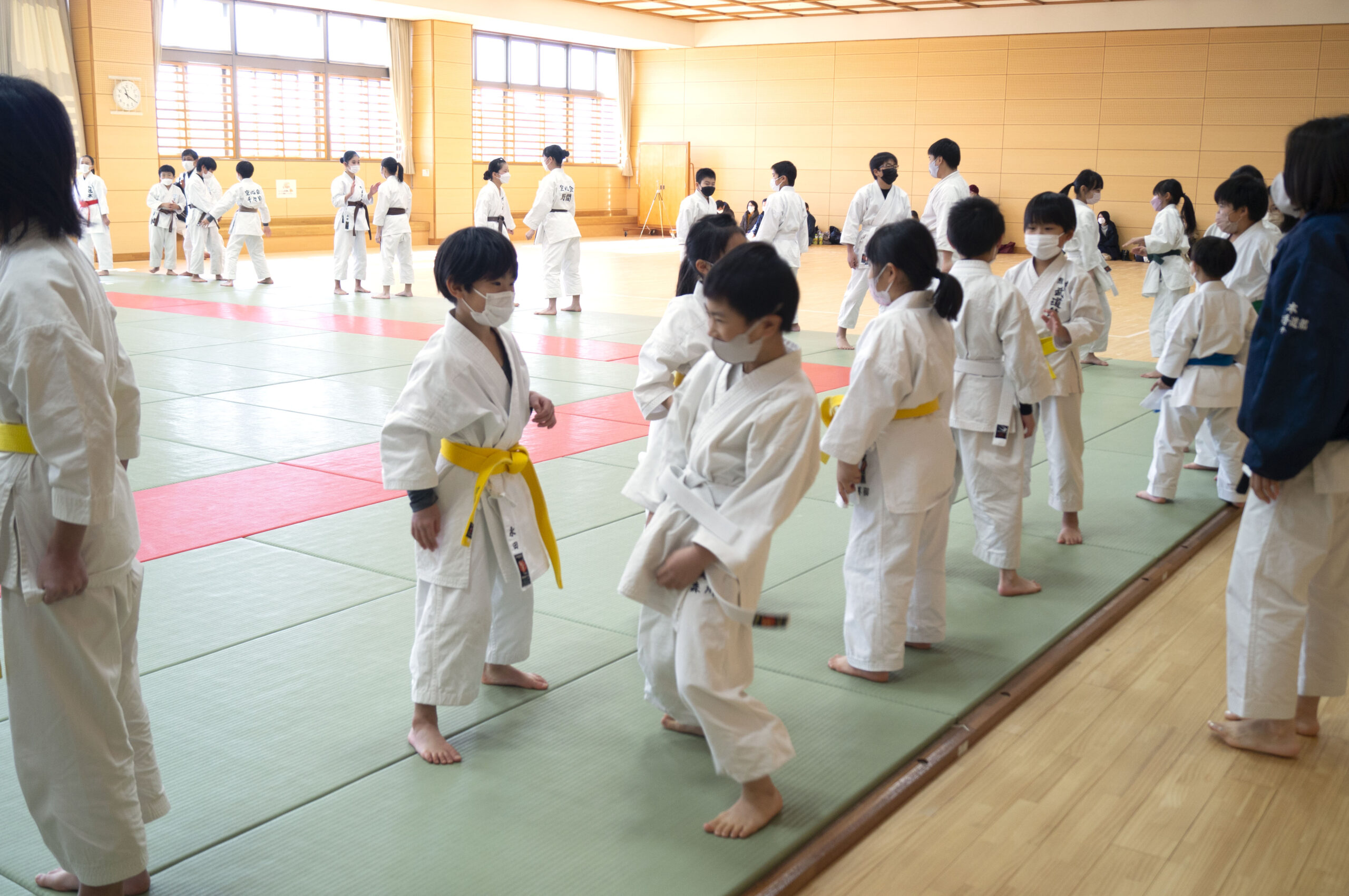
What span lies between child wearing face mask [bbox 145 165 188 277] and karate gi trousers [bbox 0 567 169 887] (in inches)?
496

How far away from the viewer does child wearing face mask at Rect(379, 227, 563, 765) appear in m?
2.54

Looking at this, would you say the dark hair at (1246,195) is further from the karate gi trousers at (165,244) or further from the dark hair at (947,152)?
the karate gi trousers at (165,244)

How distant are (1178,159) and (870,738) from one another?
18.7 meters

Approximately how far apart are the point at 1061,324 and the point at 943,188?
14.8ft

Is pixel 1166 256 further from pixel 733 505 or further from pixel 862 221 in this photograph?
pixel 733 505

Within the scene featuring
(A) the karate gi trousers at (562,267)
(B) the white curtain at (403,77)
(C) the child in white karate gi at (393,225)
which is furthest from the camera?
(B) the white curtain at (403,77)

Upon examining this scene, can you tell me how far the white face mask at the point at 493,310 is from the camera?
8.55 ft

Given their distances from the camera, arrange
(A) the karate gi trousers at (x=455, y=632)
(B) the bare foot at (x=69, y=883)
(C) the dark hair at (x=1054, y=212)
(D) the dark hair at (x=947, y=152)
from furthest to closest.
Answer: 1. (D) the dark hair at (x=947, y=152)
2. (C) the dark hair at (x=1054, y=212)
3. (A) the karate gi trousers at (x=455, y=632)
4. (B) the bare foot at (x=69, y=883)

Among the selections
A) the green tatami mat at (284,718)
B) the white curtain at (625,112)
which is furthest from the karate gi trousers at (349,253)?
the white curtain at (625,112)

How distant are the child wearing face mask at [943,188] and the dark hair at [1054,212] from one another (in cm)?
393

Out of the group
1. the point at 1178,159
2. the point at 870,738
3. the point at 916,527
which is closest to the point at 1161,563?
the point at 916,527

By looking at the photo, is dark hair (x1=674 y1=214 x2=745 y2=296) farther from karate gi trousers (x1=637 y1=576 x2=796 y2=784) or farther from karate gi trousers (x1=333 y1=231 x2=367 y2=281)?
karate gi trousers (x1=333 y1=231 x2=367 y2=281)

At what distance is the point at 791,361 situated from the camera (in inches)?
89.9

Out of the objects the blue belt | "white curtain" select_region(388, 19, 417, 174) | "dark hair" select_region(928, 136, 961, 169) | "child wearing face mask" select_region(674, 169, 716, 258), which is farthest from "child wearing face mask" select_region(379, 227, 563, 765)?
"white curtain" select_region(388, 19, 417, 174)
